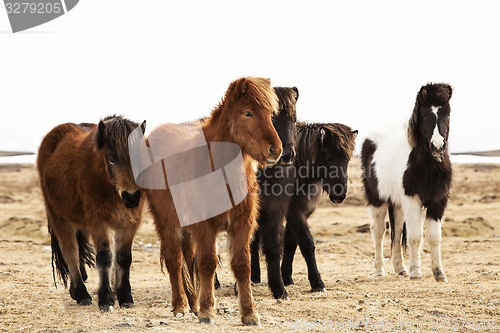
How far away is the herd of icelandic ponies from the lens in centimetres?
505

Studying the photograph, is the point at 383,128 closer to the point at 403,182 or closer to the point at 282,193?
the point at 403,182

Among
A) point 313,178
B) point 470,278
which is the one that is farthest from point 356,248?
point 313,178

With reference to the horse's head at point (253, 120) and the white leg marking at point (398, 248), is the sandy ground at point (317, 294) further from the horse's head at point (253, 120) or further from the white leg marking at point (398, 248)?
the horse's head at point (253, 120)

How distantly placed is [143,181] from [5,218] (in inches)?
518

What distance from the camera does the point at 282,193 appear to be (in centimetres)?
692

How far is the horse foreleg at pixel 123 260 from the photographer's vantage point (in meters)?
6.45

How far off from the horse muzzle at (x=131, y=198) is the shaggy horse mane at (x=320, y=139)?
2683 millimetres

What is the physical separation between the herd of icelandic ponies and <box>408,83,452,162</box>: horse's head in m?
0.02

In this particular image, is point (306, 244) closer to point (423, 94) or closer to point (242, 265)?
point (242, 265)

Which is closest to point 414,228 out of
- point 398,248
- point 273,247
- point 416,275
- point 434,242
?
point 434,242

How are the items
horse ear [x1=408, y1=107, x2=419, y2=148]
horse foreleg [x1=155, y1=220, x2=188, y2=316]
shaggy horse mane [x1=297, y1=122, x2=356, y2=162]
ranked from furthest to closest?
1. horse ear [x1=408, y1=107, x2=419, y2=148]
2. shaggy horse mane [x1=297, y1=122, x2=356, y2=162]
3. horse foreleg [x1=155, y1=220, x2=188, y2=316]

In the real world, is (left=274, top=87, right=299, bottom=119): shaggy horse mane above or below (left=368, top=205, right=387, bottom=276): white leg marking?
above

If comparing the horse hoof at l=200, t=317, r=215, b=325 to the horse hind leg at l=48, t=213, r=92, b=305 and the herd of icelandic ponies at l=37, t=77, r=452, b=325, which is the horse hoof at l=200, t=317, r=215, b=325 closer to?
the herd of icelandic ponies at l=37, t=77, r=452, b=325

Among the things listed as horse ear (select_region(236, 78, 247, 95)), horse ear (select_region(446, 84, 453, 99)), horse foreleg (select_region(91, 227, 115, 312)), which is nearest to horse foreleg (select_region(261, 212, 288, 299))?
horse foreleg (select_region(91, 227, 115, 312))
